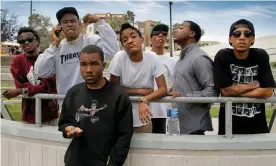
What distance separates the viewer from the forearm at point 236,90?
114 inches

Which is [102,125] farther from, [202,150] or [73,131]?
[202,150]

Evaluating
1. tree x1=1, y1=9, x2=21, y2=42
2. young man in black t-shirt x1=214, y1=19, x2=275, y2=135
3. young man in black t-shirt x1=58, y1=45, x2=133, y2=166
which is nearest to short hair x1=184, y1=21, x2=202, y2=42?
young man in black t-shirt x1=214, y1=19, x2=275, y2=135

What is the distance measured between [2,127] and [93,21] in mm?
1445

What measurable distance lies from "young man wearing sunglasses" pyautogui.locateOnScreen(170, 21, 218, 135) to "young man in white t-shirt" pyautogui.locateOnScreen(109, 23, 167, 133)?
0.24 metres

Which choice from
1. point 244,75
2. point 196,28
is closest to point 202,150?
point 244,75

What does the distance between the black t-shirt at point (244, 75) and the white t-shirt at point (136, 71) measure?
1.72ft

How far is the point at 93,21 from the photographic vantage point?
11.7 ft

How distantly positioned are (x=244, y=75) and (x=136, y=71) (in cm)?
92

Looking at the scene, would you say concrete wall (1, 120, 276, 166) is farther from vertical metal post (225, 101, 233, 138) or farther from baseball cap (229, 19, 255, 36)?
baseball cap (229, 19, 255, 36)

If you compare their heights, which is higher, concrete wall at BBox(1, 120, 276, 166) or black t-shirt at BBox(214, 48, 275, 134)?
black t-shirt at BBox(214, 48, 275, 134)

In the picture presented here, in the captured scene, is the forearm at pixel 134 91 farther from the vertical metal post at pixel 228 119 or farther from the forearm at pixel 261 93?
the forearm at pixel 261 93

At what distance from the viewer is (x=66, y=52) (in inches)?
137

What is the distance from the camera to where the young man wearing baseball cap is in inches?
134

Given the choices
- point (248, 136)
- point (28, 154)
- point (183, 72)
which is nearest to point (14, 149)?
point (28, 154)
